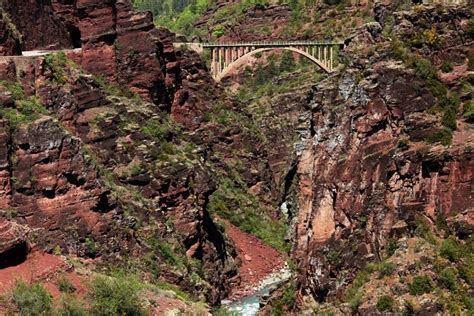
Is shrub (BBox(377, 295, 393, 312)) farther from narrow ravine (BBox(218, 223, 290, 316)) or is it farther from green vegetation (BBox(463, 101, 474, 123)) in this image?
narrow ravine (BBox(218, 223, 290, 316))

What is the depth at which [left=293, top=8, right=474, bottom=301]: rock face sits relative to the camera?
33812 millimetres

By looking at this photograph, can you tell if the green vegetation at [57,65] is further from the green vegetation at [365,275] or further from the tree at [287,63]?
the tree at [287,63]

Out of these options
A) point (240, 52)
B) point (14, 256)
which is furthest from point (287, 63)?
point (14, 256)

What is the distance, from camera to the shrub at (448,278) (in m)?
30.5

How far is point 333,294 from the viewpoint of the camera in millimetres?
36750

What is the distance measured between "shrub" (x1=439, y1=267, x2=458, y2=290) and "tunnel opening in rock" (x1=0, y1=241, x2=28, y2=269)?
1674 centimetres

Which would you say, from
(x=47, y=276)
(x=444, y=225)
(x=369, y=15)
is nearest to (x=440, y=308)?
(x=444, y=225)

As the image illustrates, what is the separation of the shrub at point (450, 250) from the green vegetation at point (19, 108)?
2412cm

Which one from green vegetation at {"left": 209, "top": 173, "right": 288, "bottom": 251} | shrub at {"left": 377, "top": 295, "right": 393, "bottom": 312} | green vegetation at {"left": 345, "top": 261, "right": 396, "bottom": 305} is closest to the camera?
shrub at {"left": 377, "top": 295, "right": 393, "bottom": 312}

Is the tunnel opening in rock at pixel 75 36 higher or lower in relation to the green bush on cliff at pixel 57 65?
higher

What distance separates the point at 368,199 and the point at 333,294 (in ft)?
16.3

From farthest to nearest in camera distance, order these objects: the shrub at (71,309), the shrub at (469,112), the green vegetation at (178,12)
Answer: the green vegetation at (178,12) < the shrub at (469,112) < the shrub at (71,309)

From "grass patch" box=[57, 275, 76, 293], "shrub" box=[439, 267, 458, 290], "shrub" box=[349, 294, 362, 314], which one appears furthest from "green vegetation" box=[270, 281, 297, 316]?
"grass patch" box=[57, 275, 76, 293]

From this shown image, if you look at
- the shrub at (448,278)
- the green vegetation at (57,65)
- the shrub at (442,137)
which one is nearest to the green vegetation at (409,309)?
the shrub at (448,278)
